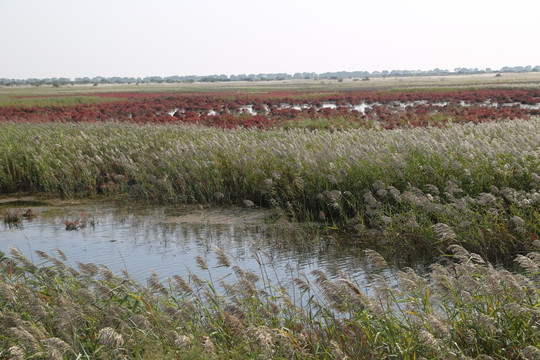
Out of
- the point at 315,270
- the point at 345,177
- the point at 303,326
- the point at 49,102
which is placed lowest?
the point at 49,102

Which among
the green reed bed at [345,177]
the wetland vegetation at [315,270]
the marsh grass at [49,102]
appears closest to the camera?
the wetland vegetation at [315,270]

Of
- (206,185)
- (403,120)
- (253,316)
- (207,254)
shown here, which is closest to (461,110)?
(403,120)

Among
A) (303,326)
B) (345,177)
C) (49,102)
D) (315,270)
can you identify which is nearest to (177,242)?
(345,177)

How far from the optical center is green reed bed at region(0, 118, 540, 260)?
837cm

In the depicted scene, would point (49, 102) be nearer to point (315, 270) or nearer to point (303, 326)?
point (303, 326)

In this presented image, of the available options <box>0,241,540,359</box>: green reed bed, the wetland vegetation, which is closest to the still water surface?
the wetland vegetation

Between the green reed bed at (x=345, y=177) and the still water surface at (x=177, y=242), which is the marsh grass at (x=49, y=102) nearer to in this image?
the green reed bed at (x=345, y=177)

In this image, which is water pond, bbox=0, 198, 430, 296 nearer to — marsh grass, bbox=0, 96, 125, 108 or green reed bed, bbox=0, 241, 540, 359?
green reed bed, bbox=0, 241, 540, 359

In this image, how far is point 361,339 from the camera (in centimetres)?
433

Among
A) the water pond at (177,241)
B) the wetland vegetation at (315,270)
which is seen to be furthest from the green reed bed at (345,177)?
the water pond at (177,241)

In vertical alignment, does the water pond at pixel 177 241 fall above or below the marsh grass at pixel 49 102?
above

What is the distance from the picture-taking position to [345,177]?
1089cm

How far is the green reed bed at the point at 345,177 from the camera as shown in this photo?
8.37 meters

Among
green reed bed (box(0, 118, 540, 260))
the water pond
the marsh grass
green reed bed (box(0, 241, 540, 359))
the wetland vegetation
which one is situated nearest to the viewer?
green reed bed (box(0, 241, 540, 359))
